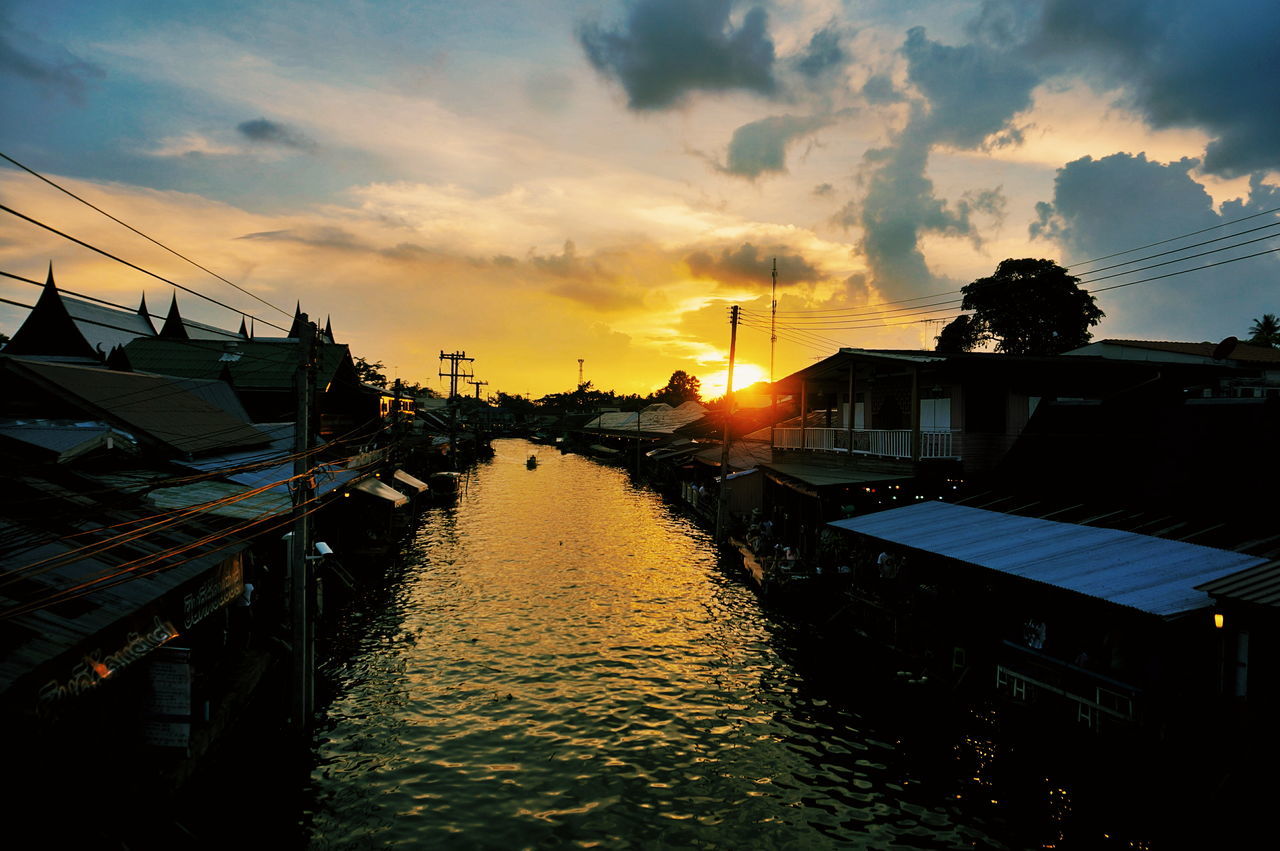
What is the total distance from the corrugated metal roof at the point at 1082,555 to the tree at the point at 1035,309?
149 ft

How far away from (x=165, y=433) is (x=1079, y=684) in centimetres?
2153

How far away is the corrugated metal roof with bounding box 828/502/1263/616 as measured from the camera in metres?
10.8

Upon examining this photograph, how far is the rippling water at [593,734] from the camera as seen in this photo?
10938 mm

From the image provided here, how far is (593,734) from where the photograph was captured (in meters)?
14.3

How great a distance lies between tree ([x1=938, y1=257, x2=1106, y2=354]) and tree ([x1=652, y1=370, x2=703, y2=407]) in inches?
2779

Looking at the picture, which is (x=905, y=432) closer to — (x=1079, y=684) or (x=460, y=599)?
(x=1079, y=684)

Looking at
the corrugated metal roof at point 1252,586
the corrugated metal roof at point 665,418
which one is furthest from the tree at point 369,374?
the corrugated metal roof at point 1252,586

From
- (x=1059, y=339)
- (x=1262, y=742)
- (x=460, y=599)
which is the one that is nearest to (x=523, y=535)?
(x=460, y=599)

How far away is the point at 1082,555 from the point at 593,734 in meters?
10.6

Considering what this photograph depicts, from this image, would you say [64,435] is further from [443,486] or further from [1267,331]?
[1267,331]

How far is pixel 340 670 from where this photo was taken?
17.1 m

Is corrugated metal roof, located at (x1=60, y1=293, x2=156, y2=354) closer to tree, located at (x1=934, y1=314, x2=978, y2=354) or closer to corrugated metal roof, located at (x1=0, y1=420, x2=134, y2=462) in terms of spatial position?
corrugated metal roof, located at (x1=0, y1=420, x2=134, y2=462)

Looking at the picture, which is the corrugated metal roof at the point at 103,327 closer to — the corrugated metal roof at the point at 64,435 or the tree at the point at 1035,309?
the corrugated metal roof at the point at 64,435

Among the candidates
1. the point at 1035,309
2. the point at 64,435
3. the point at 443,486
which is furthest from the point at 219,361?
the point at 1035,309
